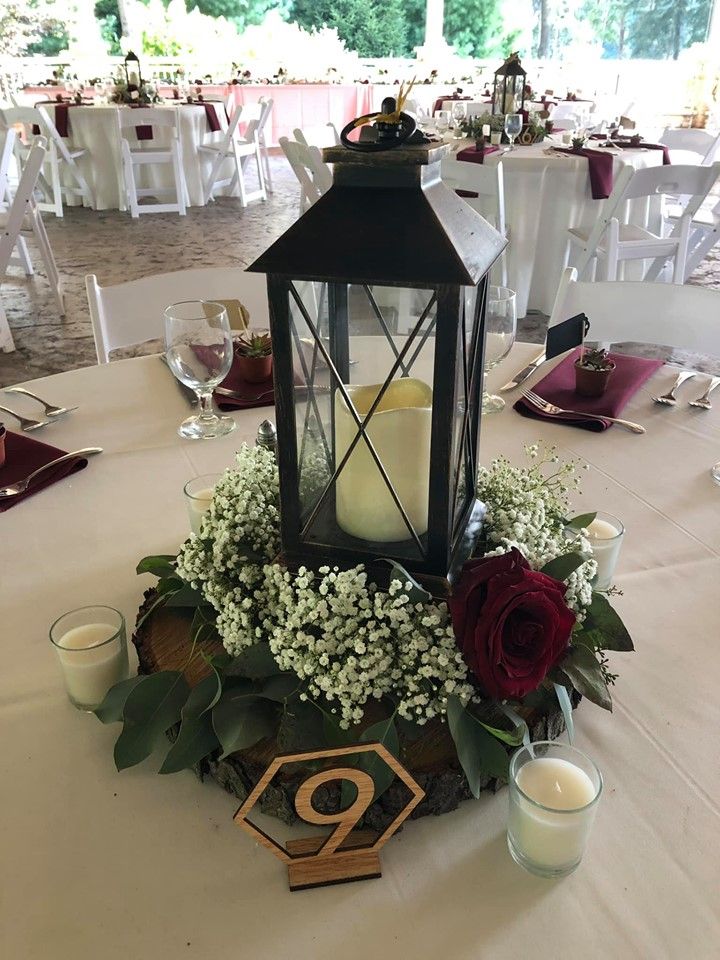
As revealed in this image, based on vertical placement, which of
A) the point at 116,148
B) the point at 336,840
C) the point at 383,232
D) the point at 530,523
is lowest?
the point at 116,148

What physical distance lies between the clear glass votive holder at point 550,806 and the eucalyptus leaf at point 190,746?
22 cm

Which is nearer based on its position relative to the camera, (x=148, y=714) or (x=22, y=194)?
(x=148, y=714)

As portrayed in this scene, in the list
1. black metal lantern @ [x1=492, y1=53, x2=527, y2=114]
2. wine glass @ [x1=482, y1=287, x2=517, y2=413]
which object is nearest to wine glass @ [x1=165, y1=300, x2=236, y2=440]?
wine glass @ [x1=482, y1=287, x2=517, y2=413]

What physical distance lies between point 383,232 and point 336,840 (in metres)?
0.40

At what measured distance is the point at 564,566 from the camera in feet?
1.96

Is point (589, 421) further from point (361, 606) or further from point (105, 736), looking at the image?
point (105, 736)

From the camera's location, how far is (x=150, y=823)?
0.54m

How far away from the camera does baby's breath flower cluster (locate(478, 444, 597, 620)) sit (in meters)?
0.61

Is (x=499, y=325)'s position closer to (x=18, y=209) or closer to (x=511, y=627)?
(x=511, y=627)

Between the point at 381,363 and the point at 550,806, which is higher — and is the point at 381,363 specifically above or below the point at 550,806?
above

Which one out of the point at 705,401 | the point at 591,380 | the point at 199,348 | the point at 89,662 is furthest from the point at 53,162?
the point at 89,662

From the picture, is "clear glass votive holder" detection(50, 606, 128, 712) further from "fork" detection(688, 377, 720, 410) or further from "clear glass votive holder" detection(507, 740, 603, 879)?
"fork" detection(688, 377, 720, 410)

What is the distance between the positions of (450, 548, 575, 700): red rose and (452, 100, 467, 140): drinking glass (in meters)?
4.41

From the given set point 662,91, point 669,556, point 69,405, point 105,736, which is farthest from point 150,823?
point 662,91
